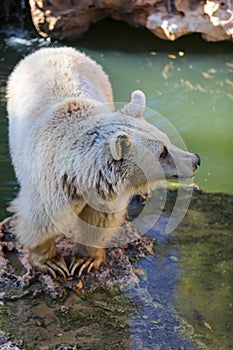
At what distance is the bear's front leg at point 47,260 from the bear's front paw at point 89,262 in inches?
3.0

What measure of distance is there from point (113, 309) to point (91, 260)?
46 centimetres

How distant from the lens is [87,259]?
157 inches

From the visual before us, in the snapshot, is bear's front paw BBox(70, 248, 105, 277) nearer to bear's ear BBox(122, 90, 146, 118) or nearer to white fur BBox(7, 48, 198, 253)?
white fur BBox(7, 48, 198, 253)

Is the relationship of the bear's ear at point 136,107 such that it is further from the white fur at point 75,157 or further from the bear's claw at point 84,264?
→ the bear's claw at point 84,264

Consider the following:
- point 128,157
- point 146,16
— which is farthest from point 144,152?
point 146,16

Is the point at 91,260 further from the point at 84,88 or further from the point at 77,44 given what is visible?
the point at 77,44

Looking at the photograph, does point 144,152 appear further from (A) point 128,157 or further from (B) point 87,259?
(B) point 87,259

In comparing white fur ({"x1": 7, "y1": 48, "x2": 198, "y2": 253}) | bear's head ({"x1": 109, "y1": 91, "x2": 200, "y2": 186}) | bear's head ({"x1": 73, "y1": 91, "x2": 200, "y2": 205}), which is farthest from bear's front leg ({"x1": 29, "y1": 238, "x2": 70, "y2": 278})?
bear's head ({"x1": 109, "y1": 91, "x2": 200, "y2": 186})

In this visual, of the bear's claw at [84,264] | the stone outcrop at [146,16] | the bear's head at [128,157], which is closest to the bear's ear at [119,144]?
the bear's head at [128,157]

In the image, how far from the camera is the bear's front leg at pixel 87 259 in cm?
396

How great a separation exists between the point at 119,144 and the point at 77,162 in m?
0.34

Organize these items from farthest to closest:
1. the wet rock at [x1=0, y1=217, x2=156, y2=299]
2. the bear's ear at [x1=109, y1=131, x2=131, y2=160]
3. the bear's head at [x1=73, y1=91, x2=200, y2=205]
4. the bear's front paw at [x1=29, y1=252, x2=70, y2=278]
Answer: the bear's front paw at [x1=29, y1=252, x2=70, y2=278], the wet rock at [x1=0, y1=217, x2=156, y2=299], the bear's head at [x1=73, y1=91, x2=200, y2=205], the bear's ear at [x1=109, y1=131, x2=131, y2=160]

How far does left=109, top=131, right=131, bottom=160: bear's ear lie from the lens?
3.11 meters

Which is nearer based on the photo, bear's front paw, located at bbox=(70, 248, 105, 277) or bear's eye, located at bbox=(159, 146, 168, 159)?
bear's eye, located at bbox=(159, 146, 168, 159)
